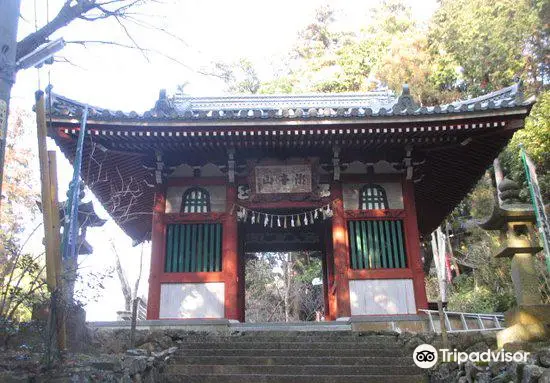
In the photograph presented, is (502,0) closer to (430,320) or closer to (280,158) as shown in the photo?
(280,158)

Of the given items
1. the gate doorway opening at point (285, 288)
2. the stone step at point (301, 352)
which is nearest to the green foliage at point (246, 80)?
the gate doorway opening at point (285, 288)

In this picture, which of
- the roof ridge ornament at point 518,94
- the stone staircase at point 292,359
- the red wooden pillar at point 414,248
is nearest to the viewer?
the stone staircase at point 292,359

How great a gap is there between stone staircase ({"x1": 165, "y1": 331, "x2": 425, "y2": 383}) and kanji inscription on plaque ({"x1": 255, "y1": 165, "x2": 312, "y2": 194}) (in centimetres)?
382

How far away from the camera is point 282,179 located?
38.2ft

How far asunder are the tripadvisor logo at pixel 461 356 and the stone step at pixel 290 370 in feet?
0.74

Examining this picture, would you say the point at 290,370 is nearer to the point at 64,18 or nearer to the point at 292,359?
the point at 292,359

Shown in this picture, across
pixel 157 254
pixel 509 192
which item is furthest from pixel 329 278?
pixel 509 192

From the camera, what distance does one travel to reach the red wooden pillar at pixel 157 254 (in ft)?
34.8

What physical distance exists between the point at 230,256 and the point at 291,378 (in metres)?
4.44

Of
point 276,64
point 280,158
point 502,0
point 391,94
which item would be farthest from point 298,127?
point 276,64

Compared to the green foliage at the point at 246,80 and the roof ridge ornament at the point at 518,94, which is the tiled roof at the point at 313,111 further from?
the green foliage at the point at 246,80

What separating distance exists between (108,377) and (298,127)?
252 inches

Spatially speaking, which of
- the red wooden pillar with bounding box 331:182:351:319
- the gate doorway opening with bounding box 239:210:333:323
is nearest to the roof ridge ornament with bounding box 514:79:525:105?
the red wooden pillar with bounding box 331:182:351:319

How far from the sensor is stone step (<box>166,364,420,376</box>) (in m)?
7.06
